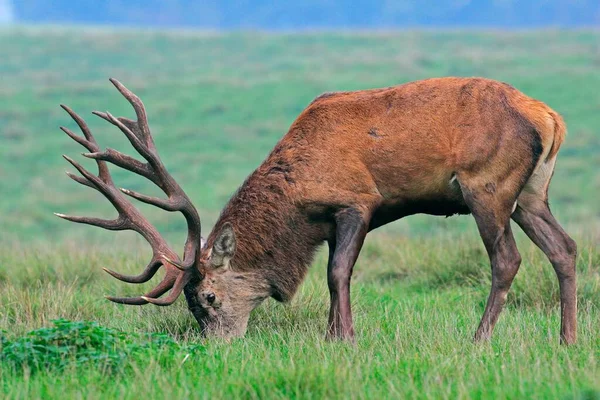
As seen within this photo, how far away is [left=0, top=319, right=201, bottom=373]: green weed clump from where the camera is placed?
17.9ft

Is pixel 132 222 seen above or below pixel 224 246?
above

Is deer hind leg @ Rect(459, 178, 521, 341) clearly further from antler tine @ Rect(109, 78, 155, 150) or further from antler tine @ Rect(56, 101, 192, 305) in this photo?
antler tine @ Rect(109, 78, 155, 150)

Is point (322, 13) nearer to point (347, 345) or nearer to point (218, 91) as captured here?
point (218, 91)

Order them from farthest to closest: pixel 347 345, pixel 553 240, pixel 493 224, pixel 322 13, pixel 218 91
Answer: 1. pixel 322 13
2. pixel 218 91
3. pixel 553 240
4. pixel 493 224
5. pixel 347 345

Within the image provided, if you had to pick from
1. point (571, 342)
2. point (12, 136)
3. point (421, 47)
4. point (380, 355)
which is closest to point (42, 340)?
point (380, 355)

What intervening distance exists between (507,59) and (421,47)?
757 cm

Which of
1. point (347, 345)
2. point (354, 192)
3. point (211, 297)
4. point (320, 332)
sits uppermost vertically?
point (354, 192)

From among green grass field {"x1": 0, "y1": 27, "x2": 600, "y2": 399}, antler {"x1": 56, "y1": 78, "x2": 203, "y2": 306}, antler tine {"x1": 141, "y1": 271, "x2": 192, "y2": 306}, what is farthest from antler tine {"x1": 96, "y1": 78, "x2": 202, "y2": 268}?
green grass field {"x1": 0, "y1": 27, "x2": 600, "y2": 399}

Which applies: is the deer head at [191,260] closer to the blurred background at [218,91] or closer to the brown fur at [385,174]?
the brown fur at [385,174]

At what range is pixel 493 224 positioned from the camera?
675 centimetres

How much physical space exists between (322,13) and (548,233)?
330 ft

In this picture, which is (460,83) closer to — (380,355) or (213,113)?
(380,355)

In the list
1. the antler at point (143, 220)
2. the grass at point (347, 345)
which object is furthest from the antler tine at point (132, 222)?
the grass at point (347, 345)

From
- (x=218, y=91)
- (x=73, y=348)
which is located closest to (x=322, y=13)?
(x=218, y=91)
